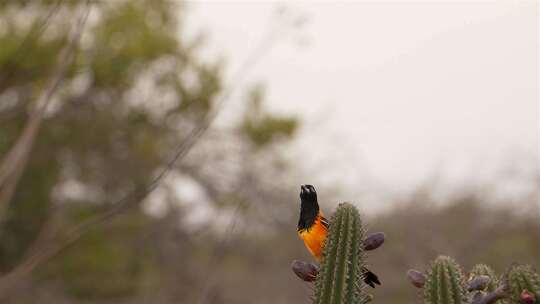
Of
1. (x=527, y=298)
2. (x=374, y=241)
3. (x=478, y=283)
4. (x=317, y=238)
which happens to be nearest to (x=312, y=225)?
(x=317, y=238)

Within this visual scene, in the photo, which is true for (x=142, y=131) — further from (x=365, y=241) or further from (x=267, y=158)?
(x=365, y=241)

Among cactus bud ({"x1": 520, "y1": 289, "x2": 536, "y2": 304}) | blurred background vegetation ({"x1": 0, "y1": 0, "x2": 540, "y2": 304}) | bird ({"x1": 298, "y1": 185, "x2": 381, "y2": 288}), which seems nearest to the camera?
cactus bud ({"x1": 520, "y1": 289, "x2": 536, "y2": 304})

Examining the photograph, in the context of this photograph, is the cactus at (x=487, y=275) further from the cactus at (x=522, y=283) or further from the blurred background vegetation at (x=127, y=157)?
the blurred background vegetation at (x=127, y=157)

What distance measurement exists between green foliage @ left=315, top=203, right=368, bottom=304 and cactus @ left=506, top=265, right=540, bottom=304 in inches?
13.6

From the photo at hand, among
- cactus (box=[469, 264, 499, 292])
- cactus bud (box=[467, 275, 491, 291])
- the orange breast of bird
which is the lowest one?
cactus bud (box=[467, 275, 491, 291])

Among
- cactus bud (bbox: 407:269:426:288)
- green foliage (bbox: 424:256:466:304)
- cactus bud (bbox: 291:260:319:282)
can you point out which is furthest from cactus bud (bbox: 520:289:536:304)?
cactus bud (bbox: 291:260:319:282)

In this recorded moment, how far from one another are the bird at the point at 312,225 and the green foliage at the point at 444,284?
165 millimetres

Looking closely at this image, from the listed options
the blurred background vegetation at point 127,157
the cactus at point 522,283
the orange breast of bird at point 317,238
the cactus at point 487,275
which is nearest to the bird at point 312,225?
the orange breast of bird at point 317,238

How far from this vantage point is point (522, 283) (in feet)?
Result: 5.34

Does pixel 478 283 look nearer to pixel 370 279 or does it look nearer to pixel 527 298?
pixel 527 298

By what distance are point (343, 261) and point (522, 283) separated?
41 cm

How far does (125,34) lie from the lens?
13.6 meters

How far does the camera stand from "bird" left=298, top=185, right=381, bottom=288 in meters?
1.85

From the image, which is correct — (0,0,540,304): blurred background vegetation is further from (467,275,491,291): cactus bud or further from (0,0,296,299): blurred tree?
(467,275,491,291): cactus bud
